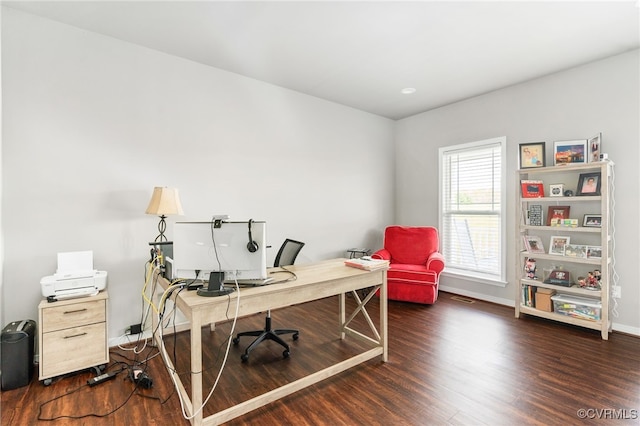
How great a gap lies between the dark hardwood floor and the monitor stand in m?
0.76

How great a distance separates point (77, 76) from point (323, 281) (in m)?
2.68

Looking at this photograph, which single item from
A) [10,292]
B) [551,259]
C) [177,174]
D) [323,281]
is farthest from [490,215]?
[10,292]

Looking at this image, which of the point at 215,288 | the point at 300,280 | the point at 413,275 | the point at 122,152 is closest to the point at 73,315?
the point at 215,288

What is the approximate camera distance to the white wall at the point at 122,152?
2.36m

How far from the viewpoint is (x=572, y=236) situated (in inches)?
130

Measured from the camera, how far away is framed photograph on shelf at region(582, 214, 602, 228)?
2986 millimetres

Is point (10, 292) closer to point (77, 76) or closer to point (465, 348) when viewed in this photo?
point (77, 76)

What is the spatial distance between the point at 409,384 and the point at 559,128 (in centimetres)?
324

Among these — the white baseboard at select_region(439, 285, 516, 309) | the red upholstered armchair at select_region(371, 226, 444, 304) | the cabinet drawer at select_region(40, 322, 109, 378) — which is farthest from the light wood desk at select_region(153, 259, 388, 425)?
the white baseboard at select_region(439, 285, 516, 309)

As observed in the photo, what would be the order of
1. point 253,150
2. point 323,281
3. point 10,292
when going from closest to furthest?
1. point 323,281
2. point 10,292
3. point 253,150

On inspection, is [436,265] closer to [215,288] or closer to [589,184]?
[589,184]

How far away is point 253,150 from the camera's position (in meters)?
3.56

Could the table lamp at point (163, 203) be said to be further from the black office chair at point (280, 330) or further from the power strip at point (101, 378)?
the power strip at point (101, 378)

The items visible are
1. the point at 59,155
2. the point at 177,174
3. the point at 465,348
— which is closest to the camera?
the point at 59,155
